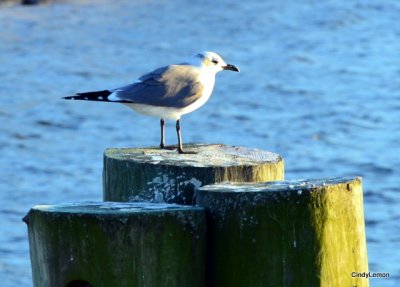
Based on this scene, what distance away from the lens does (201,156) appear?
13.4 feet

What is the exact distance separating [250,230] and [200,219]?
16 cm

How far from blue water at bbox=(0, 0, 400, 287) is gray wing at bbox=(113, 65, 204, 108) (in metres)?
2.62

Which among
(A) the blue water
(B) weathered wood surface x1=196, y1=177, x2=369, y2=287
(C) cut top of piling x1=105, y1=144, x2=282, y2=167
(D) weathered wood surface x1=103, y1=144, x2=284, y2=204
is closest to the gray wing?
(C) cut top of piling x1=105, y1=144, x2=282, y2=167

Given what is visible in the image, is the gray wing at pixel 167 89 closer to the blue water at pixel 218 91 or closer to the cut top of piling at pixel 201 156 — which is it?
the cut top of piling at pixel 201 156

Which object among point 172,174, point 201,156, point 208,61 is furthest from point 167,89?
point 172,174

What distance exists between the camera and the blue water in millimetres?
9375

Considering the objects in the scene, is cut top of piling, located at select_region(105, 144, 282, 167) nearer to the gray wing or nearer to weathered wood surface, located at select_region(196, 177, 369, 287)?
weathered wood surface, located at select_region(196, 177, 369, 287)

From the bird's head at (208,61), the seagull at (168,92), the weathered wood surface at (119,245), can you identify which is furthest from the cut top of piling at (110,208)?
the bird's head at (208,61)

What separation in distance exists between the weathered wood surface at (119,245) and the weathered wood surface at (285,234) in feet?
0.26

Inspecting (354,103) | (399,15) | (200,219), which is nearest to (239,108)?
(354,103)

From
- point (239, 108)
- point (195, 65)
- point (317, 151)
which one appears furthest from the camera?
point (239, 108)

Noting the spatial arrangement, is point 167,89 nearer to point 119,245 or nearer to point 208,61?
point 208,61

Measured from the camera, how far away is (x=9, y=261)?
771cm

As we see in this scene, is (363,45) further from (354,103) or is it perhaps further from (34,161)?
(34,161)
